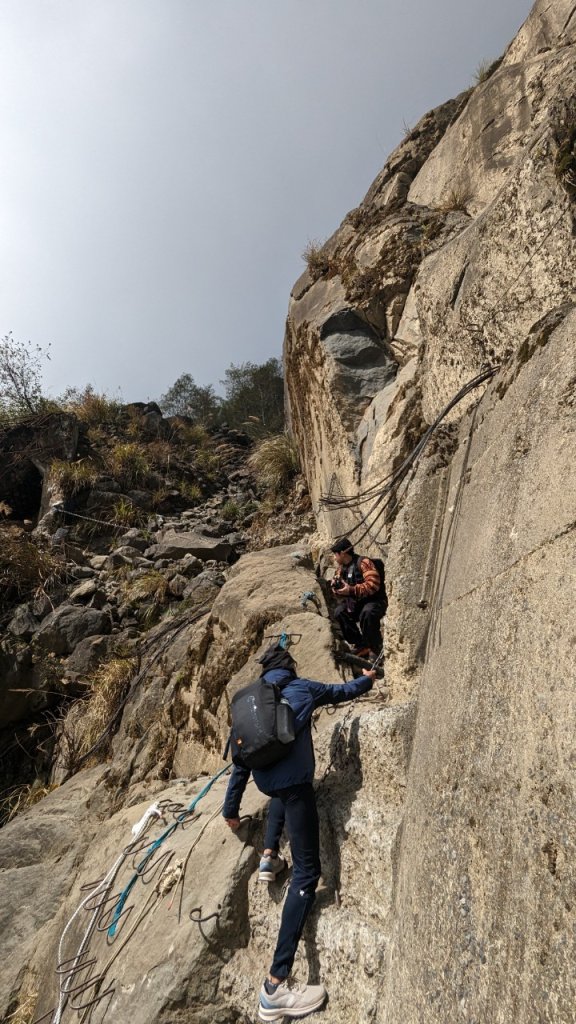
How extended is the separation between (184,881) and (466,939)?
89.9 inches

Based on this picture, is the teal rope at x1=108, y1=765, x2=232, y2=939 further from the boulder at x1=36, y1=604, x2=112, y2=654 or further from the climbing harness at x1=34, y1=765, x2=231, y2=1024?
the boulder at x1=36, y1=604, x2=112, y2=654

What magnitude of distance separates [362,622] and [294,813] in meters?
2.22

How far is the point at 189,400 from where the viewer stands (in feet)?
77.8

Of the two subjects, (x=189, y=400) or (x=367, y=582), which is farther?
(x=189, y=400)

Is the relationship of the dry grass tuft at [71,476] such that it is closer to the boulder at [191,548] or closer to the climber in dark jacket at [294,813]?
the boulder at [191,548]

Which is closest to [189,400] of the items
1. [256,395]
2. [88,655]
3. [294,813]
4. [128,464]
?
[256,395]

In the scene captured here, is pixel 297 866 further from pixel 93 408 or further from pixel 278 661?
pixel 93 408

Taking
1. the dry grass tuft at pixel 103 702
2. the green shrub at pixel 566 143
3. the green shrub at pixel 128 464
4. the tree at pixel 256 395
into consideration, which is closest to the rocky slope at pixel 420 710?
the green shrub at pixel 566 143

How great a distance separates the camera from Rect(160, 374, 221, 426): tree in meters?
23.2

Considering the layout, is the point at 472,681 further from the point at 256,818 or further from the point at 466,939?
the point at 256,818

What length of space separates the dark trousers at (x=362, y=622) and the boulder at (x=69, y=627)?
19.1 feet

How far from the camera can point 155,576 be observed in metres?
10.3

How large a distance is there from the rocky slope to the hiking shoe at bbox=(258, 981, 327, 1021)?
7 centimetres

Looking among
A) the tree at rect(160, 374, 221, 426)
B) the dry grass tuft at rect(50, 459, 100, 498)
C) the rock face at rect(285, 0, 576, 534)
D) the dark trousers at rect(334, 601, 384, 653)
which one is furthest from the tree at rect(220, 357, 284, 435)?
the dark trousers at rect(334, 601, 384, 653)
